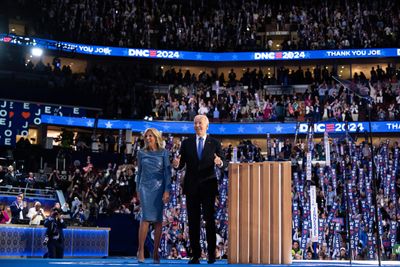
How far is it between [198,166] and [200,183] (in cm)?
22

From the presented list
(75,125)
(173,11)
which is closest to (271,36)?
(173,11)

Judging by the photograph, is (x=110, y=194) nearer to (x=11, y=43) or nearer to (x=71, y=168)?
(x=71, y=168)

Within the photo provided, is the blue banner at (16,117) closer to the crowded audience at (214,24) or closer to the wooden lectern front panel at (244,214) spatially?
the crowded audience at (214,24)

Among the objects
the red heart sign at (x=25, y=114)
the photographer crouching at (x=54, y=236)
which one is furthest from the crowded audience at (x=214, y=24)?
the photographer crouching at (x=54, y=236)

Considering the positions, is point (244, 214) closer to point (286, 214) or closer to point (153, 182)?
point (286, 214)

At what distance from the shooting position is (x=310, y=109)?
30.9m

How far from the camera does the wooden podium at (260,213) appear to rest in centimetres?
759

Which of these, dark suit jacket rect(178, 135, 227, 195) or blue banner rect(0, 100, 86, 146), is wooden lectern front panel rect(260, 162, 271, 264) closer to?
dark suit jacket rect(178, 135, 227, 195)

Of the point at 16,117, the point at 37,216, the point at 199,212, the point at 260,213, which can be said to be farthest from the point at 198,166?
the point at 16,117

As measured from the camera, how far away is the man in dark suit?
794 cm

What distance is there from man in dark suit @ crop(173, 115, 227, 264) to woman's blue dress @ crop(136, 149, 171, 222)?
30cm

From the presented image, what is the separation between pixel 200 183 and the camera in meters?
7.95

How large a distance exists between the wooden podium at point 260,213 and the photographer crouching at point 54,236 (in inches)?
372

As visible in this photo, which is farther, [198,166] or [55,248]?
[55,248]
